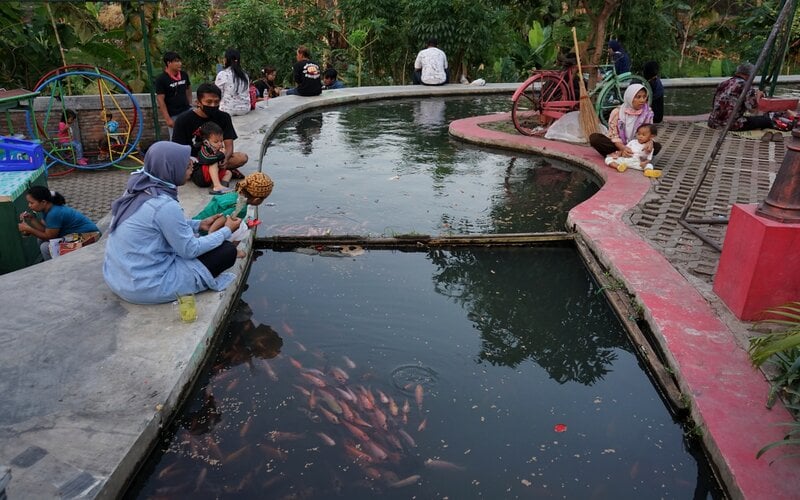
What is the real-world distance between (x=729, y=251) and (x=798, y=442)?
193cm

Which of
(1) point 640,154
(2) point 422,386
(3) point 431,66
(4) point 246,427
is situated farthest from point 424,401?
(3) point 431,66

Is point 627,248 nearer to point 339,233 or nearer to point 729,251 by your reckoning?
point 729,251

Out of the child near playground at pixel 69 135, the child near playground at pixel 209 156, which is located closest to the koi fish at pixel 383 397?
the child near playground at pixel 209 156

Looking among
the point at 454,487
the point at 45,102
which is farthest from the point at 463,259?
the point at 45,102

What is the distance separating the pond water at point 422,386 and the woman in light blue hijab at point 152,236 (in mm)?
648

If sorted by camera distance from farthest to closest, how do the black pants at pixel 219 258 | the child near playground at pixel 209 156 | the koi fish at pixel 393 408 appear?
the child near playground at pixel 209 156 < the black pants at pixel 219 258 < the koi fish at pixel 393 408

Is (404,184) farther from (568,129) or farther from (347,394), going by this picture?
(347,394)

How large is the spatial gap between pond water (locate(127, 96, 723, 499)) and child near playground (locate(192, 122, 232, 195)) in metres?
0.80

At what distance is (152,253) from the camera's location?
424 centimetres

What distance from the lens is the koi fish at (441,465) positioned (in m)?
3.28

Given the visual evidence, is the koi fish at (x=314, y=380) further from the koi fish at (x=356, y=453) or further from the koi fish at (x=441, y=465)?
the koi fish at (x=441, y=465)

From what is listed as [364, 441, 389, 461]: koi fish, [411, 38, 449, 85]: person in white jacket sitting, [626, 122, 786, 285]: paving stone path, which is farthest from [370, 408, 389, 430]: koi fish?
[411, 38, 449, 85]: person in white jacket sitting

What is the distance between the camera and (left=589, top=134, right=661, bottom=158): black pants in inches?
348

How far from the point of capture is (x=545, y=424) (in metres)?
3.64
